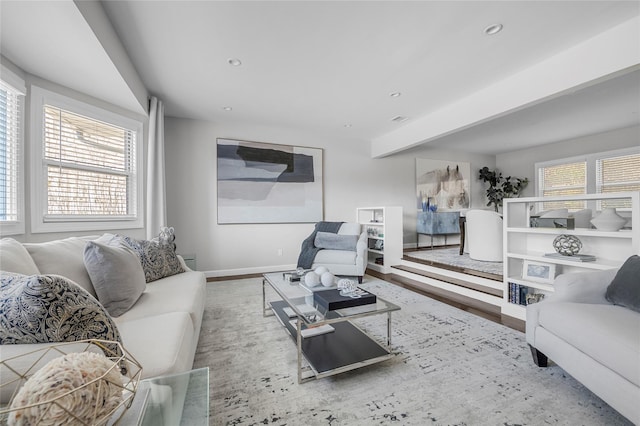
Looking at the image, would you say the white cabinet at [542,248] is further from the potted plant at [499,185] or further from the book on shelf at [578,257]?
the potted plant at [499,185]

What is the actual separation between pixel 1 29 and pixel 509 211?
4124 mm

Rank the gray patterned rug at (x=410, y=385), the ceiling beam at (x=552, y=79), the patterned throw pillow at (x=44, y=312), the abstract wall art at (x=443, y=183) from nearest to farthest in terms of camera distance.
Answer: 1. the patterned throw pillow at (x=44, y=312)
2. the gray patterned rug at (x=410, y=385)
3. the ceiling beam at (x=552, y=79)
4. the abstract wall art at (x=443, y=183)

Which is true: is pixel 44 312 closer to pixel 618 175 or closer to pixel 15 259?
pixel 15 259

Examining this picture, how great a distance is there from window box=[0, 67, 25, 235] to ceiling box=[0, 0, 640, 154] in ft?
0.74

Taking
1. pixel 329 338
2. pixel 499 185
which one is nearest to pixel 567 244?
pixel 329 338

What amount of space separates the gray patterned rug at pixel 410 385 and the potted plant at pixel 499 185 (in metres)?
5.09

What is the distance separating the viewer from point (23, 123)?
6.42 feet

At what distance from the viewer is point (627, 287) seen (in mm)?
1431

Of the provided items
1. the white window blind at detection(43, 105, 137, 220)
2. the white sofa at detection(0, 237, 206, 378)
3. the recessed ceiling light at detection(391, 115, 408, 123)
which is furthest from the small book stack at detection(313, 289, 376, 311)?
the recessed ceiling light at detection(391, 115, 408, 123)

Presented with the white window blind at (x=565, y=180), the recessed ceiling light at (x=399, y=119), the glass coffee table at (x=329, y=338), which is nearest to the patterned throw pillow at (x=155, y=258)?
the glass coffee table at (x=329, y=338)

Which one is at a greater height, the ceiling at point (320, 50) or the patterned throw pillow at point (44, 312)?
the ceiling at point (320, 50)

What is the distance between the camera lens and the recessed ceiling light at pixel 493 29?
6.82 ft

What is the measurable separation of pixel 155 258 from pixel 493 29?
3440 mm

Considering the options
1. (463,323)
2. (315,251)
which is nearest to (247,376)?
(463,323)
